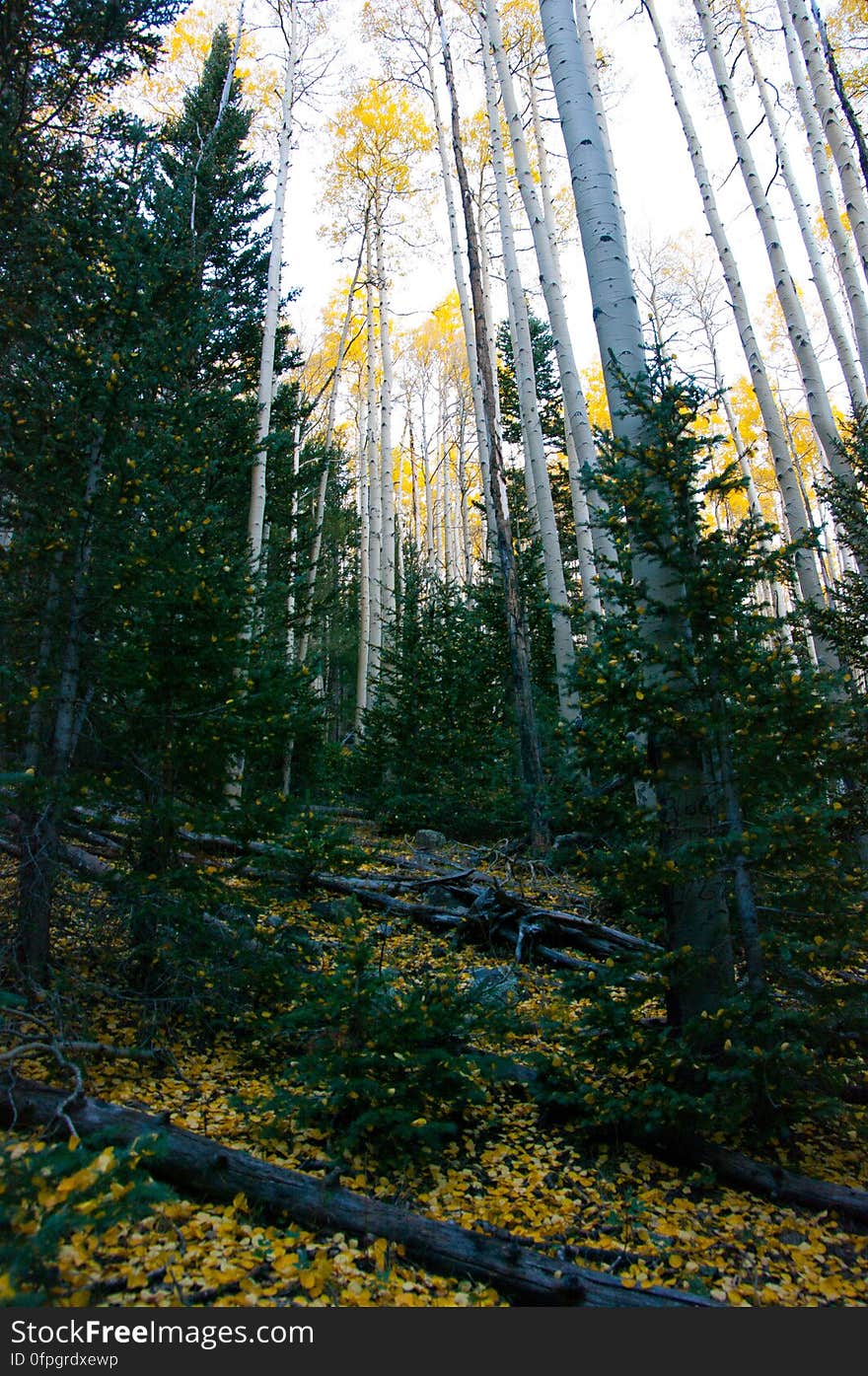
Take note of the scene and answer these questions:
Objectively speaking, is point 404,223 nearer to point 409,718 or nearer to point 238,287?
point 238,287

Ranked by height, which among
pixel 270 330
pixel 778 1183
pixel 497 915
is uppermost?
pixel 270 330

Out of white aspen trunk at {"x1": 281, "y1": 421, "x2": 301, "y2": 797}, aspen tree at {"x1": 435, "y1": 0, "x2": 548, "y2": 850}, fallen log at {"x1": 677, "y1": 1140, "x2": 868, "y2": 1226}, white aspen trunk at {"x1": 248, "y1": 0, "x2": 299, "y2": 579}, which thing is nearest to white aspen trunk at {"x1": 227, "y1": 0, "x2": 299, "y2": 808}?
white aspen trunk at {"x1": 248, "y1": 0, "x2": 299, "y2": 579}

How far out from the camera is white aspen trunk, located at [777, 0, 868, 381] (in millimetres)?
8617

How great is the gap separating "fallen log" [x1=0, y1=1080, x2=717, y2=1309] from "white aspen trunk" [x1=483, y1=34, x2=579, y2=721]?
7290 mm

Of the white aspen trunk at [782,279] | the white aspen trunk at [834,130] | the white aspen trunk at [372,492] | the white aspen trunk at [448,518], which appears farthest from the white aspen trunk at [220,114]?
the white aspen trunk at [448,518]

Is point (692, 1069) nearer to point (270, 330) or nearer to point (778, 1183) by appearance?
point (778, 1183)

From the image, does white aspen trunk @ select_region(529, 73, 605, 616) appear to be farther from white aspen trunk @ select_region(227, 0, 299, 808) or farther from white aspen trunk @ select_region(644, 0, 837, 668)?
white aspen trunk @ select_region(227, 0, 299, 808)

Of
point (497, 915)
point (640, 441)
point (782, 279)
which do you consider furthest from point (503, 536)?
point (640, 441)

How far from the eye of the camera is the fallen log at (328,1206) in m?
2.38

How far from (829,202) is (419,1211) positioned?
11979mm

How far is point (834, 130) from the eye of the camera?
867 cm

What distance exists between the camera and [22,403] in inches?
172

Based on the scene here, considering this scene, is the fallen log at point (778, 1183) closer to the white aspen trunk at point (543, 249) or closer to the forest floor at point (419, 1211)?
the forest floor at point (419, 1211)

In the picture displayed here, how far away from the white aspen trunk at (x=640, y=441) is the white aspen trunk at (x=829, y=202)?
5.75 m
